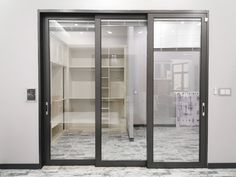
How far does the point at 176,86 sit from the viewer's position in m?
4.00

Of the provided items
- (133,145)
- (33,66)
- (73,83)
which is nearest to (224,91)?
(133,145)

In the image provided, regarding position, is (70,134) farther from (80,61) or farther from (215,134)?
(215,134)

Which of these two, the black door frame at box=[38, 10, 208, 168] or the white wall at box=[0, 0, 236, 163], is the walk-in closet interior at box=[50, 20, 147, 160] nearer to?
the black door frame at box=[38, 10, 208, 168]

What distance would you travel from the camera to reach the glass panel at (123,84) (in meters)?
4.04

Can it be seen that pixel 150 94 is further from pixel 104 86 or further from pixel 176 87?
pixel 104 86

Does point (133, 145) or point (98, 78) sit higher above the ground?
point (98, 78)

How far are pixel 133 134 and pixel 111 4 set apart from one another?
7.51ft

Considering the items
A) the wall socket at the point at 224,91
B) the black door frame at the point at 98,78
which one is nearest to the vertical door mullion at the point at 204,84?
the black door frame at the point at 98,78

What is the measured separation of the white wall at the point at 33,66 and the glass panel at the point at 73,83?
0.35m

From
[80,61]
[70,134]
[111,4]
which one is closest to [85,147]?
[70,134]

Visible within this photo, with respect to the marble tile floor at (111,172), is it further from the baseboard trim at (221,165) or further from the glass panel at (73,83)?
the glass panel at (73,83)

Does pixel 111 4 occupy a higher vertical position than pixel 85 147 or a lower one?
higher

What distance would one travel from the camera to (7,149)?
3.87m

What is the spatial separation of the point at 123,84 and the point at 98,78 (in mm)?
461
